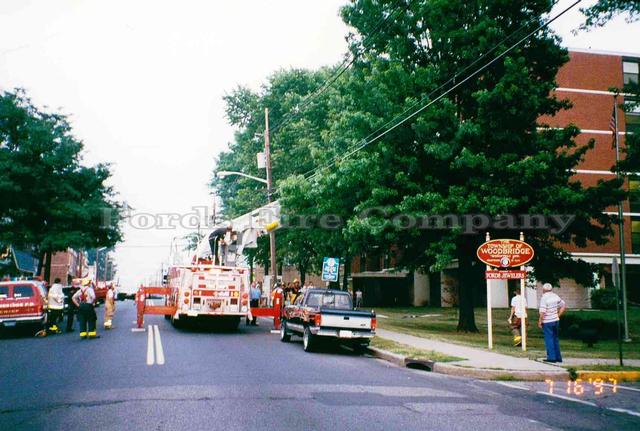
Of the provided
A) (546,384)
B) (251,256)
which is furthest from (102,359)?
(251,256)

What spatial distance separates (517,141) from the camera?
19.9 metres

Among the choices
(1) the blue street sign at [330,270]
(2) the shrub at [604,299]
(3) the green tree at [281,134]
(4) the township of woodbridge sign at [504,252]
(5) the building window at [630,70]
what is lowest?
(2) the shrub at [604,299]

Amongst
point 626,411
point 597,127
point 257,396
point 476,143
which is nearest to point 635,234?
point 597,127

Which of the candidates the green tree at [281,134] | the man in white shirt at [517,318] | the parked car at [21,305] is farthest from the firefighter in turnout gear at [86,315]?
the green tree at [281,134]

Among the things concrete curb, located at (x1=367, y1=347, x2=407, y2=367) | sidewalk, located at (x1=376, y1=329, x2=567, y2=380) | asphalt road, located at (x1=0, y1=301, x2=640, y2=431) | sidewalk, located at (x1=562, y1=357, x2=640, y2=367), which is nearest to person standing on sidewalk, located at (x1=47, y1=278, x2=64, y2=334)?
asphalt road, located at (x1=0, y1=301, x2=640, y2=431)

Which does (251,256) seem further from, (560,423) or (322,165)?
(560,423)

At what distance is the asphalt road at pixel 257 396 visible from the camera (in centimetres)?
710

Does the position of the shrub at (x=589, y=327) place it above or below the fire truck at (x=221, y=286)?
below

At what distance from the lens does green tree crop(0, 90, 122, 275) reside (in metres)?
30.6

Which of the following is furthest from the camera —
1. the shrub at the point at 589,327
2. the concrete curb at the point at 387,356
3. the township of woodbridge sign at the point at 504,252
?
the shrub at the point at 589,327

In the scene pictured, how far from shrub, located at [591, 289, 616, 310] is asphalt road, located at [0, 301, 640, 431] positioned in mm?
32470

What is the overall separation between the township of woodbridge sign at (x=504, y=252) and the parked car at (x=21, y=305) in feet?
45.0

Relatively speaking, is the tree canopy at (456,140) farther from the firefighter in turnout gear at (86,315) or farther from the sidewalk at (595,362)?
the firefighter in turnout gear at (86,315)

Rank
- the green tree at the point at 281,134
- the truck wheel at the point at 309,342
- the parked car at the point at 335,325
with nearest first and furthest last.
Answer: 1. the parked car at the point at 335,325
2. the truck wheel at the point at 309,342
3. the green tree at the point at 281,134
